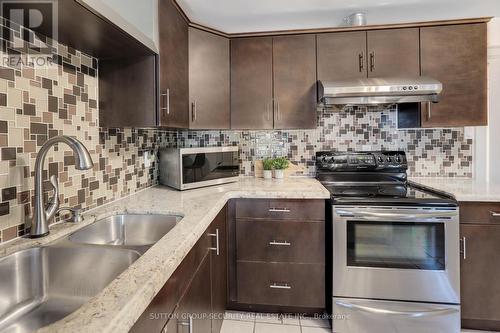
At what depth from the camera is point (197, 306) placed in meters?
1.12

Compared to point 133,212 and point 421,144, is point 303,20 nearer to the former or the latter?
point 421,144

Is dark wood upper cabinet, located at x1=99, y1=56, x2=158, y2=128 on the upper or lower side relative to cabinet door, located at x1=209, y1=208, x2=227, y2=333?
upper

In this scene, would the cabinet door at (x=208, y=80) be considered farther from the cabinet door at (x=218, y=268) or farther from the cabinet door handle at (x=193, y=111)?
the cabinet door at (x=218, y=268)

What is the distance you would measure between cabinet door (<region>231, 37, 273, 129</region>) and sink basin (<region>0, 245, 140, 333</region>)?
1.48 meters

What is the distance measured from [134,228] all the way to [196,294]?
49cm

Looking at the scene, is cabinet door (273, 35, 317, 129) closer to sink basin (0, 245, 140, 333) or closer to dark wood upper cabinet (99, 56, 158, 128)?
dark wood upper cabinet (99, 56, 158, 128)

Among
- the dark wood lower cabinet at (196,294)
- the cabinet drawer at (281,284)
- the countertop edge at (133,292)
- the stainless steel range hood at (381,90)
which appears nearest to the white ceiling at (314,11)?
the stainless steel range hood at (381,90)

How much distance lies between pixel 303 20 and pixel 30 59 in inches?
69.9

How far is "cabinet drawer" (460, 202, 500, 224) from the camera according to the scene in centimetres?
163

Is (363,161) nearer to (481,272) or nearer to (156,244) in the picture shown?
(481,272)

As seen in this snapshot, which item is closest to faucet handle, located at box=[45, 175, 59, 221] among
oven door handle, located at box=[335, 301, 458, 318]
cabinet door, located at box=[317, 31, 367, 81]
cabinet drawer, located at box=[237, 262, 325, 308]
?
cabinet drawer, located at box=[237, 262, 325, 308]

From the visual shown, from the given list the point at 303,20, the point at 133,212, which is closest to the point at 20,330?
the point at 133,212

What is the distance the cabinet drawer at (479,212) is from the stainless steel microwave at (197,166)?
1553mm

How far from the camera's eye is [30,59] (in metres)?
1.06
